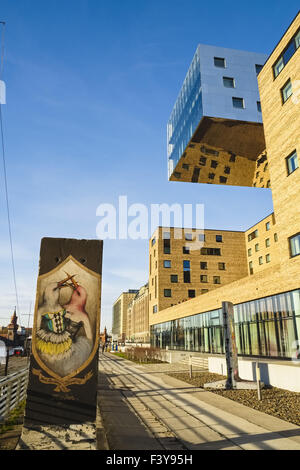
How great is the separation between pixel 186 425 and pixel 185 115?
109ft

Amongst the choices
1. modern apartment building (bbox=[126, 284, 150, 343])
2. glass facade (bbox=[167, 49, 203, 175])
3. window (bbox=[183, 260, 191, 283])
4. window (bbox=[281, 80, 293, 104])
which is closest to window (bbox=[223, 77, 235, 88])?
glass facade (bbox=[167, 49, 203, 175])

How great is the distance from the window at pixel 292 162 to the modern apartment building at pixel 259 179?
62 mm

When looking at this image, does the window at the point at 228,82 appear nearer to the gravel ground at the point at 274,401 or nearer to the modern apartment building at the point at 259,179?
the modern apartment building at the point at 259,179

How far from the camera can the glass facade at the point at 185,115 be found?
1291 inches

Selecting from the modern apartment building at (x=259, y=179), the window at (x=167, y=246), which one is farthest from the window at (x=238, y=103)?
the window at (x=167, y=246)

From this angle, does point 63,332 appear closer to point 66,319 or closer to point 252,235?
point 66,319

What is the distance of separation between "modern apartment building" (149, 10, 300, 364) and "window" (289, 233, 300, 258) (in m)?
0.06

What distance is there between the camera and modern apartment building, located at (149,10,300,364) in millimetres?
19781

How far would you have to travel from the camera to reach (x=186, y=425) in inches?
318

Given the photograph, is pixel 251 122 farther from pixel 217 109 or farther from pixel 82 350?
pixel 82 350

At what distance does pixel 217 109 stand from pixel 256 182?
39.4ft

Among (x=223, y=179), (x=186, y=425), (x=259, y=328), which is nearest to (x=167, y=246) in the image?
(x=223, y=179)

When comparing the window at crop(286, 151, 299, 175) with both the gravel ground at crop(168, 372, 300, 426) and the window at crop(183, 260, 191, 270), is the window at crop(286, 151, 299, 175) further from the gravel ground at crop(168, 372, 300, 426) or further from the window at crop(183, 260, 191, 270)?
the window at crop(183, 260, 191, 270)

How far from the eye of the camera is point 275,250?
169 feet
